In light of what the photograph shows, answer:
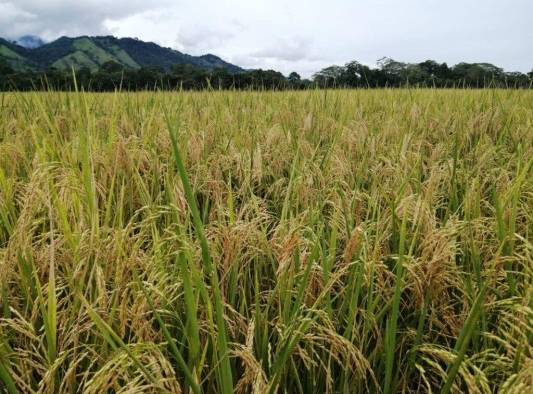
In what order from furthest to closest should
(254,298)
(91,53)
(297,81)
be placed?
(91,53) → (297,81) → (254,298)

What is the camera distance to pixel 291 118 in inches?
150

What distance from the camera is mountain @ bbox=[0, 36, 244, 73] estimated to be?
116 metres

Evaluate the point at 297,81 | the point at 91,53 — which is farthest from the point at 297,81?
the point at 91,53

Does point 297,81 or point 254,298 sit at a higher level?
point 297,81

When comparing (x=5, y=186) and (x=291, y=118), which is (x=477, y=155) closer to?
(x=291, y=118)

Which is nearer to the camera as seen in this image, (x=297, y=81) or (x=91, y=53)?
(x=297, y=81)

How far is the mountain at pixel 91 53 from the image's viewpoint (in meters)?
116

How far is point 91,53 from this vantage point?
463ft

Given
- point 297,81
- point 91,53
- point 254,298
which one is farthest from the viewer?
point 91,53

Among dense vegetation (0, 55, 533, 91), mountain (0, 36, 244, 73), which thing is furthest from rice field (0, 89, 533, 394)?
mountain (0, 36, 244, 73)

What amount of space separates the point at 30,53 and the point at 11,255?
512ft

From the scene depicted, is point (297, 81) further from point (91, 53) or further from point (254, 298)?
point (91, 53)

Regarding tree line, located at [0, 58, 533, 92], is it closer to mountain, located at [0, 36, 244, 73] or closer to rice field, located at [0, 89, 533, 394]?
rice field, located at [0, 89, 533, 394]

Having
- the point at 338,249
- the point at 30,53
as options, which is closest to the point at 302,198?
the point at 338,249
